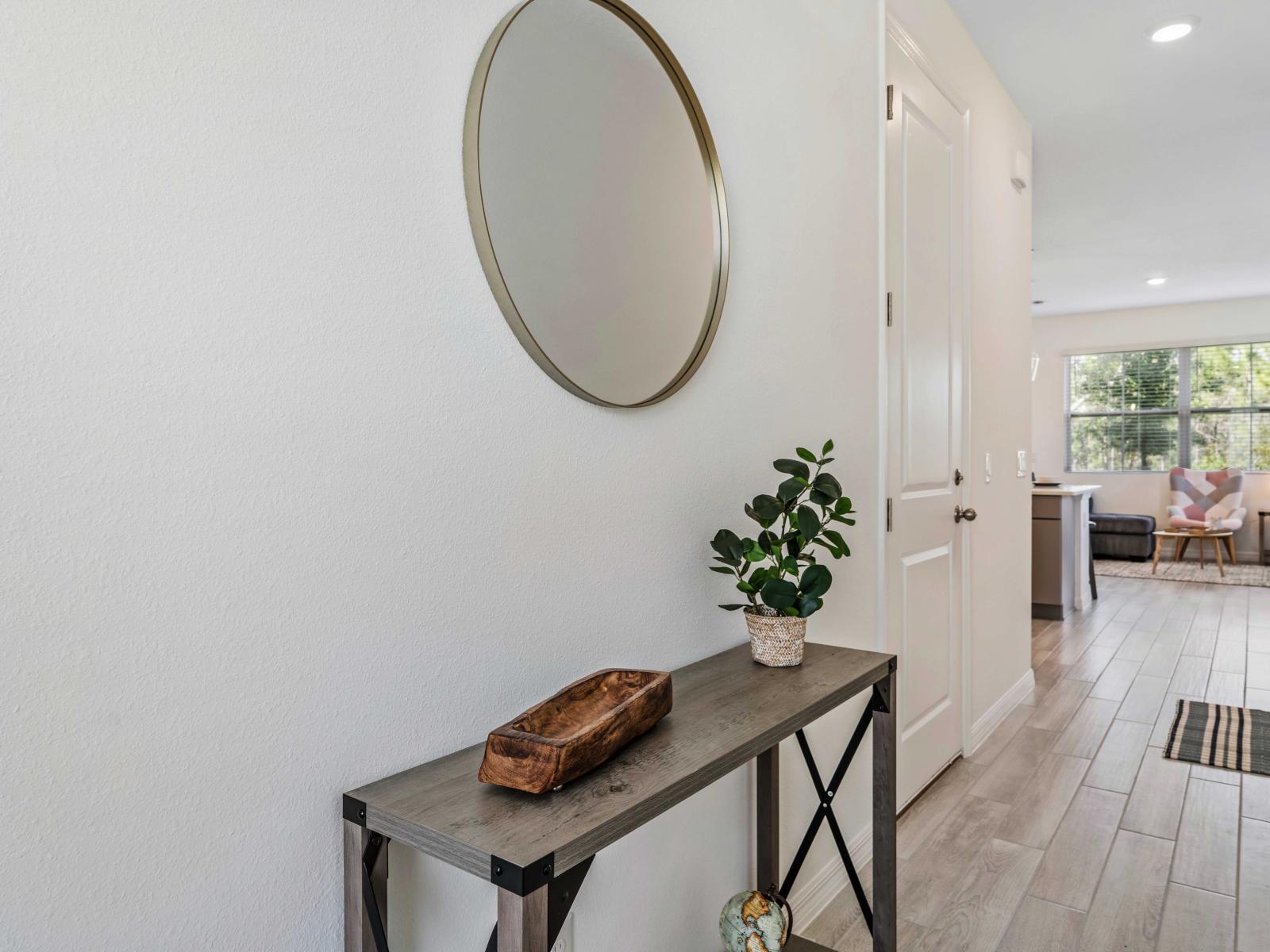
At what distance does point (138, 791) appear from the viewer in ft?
2.46

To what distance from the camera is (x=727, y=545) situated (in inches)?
55.6

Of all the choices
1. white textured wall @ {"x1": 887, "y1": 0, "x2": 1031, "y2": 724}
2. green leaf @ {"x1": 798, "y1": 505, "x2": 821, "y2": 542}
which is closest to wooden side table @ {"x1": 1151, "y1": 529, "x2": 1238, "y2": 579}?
white textured wall @ {"x1": 887, "y1": 0, "x2": 1031, "y2": 724}

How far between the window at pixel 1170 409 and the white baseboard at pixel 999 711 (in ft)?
19.6

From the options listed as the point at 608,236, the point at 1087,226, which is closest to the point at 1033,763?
the point at 608,236

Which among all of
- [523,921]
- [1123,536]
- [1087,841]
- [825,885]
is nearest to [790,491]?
[523,921]

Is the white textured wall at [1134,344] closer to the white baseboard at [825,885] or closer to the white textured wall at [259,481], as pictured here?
the white baseboard at [825,885]

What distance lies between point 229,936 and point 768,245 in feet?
→ 4.86

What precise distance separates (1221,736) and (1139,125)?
2.64 meters

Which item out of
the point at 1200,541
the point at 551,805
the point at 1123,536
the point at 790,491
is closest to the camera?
the point at 551,805

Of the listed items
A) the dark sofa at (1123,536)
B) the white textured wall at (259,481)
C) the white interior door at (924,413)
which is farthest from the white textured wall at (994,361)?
the dark sofa at (1123,536)

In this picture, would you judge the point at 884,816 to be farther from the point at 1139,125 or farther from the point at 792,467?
the point at 1139,125

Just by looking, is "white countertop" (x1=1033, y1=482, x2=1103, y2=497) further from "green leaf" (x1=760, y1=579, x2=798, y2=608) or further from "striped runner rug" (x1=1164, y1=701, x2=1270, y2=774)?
"green leaf" (x1=760, y1=579, x2=798, y2=608)

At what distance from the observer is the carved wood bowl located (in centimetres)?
88

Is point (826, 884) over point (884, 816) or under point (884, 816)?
under
